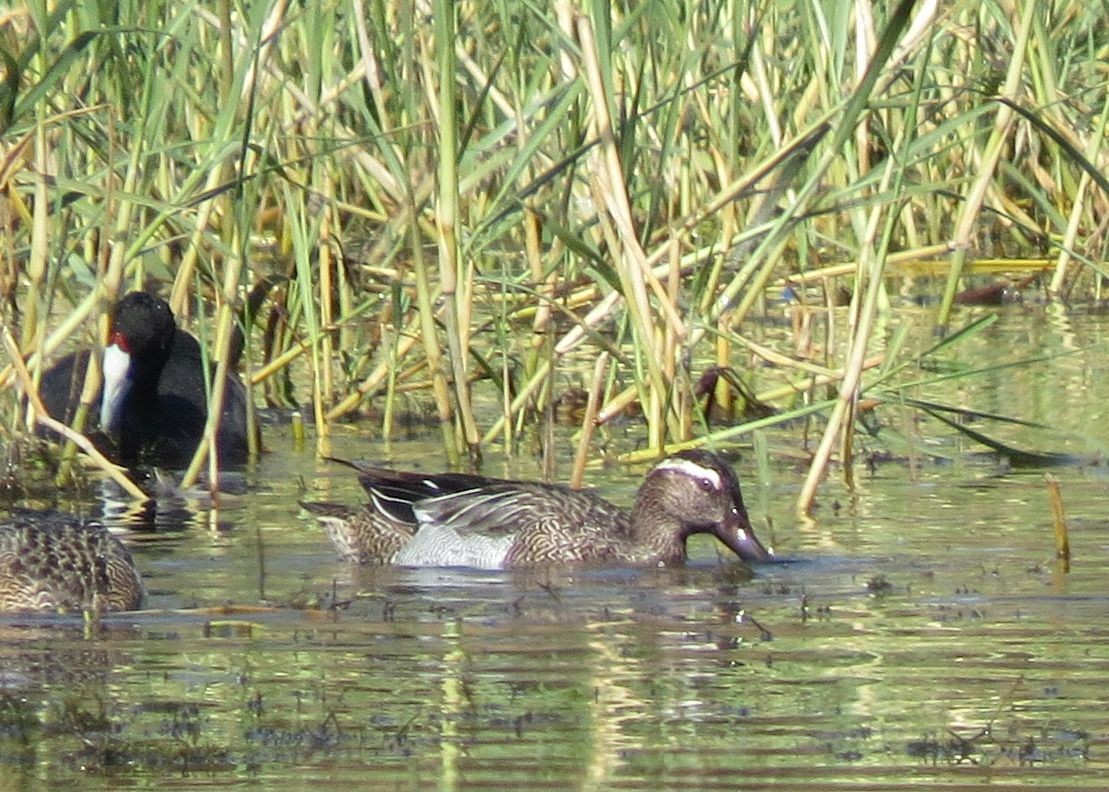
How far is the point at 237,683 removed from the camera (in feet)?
18.5

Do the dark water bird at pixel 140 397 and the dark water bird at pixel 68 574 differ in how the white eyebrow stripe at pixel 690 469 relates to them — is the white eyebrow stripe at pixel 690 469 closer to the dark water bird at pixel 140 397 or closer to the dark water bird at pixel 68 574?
the dark water bird at pixel 68 574

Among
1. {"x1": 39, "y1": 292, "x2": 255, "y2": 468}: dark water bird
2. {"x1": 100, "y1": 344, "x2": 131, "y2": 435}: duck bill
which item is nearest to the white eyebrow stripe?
{"x1": 39, "y1": 292, "x2": 255, "y2": 468}: dark water bird

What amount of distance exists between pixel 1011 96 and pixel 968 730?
9.62 feet

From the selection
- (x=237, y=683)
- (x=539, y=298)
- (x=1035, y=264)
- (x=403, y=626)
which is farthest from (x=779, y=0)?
(x=1035, y=264)

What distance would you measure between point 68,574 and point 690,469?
197cm

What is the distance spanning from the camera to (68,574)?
6.88 m

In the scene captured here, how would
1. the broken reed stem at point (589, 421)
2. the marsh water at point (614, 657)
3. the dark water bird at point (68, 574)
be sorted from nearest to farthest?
the marsh water at point (614, 657) < the dark water bird at point (68, 574) < the broken reed stem at point (589, 421)

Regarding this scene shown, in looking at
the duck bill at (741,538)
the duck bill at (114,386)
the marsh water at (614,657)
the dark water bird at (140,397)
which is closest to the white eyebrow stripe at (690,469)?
the duck bill at (741,538)

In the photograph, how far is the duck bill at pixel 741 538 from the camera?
25.2 feet

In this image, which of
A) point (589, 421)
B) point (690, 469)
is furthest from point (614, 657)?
point (589, 421)

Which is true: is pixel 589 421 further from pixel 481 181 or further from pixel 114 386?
pixel 114 386

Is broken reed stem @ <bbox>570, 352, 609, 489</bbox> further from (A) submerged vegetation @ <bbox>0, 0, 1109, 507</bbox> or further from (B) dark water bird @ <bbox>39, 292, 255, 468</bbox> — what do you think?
(B) dark water bird @ <bbox>39, 292, 255, 468</bbox>

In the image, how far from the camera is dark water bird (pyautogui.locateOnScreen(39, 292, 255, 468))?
1042cm

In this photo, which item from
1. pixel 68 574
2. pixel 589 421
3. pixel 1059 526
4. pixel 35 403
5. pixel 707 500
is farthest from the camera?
pixel 589 421
